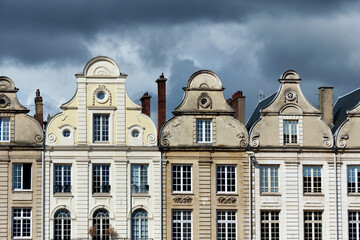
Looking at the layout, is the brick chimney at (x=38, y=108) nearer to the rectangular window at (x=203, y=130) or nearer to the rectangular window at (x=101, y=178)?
the rectangular window at (x=101, y=178)

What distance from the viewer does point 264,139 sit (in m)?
56.6

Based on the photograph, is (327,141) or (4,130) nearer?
(4,130)

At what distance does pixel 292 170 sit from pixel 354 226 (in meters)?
5.08

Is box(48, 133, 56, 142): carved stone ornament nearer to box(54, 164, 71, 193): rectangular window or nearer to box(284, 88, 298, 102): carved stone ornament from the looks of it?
box(54, 164, 71, 193): rectangular window

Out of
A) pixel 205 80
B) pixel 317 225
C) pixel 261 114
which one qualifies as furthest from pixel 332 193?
pixel 205 80

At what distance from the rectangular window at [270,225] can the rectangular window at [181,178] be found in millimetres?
4913

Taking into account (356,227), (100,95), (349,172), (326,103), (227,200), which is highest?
(326,103)

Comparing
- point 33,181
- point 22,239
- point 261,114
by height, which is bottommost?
point 22,239

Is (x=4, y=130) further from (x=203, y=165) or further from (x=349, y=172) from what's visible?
(x=349, y=172)

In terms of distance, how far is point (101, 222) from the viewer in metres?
54.8

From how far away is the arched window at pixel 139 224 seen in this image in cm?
5503

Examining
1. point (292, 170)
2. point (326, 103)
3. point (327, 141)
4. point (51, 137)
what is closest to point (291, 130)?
point (327, 141)

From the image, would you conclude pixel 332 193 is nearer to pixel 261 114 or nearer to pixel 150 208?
pixel 261 114

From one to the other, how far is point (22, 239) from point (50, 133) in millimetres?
6383
